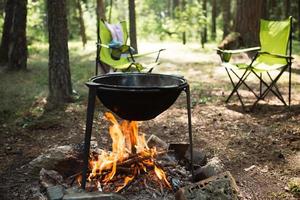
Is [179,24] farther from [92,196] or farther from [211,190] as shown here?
[92,196]

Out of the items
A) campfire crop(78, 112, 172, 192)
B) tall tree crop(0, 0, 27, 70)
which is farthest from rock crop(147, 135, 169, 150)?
tall tree crop(0, 0, 27, 70)

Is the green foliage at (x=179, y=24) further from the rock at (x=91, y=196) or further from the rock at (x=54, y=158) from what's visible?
the rock at (x=91, y=196)

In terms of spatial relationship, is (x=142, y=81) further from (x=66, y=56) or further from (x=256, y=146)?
(x=66, y=56)

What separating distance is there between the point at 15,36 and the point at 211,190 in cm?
608

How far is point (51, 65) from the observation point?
5.38 m

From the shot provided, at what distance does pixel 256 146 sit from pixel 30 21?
12.1 metres

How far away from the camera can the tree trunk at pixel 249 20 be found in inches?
349

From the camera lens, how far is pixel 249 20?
903 centimetres

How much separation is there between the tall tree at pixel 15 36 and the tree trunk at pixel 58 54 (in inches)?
103

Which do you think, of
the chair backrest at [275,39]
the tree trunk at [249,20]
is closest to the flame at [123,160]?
the chair backrest at [275,39]

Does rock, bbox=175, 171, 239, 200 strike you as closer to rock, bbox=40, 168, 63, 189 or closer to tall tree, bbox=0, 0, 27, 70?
rock, bbox=40, 168, 63, 189

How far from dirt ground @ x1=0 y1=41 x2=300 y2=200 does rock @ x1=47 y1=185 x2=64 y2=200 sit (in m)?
0.29

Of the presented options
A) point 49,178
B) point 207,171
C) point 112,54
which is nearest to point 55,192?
point 49,178

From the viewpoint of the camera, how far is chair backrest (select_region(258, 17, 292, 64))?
17.4ft
